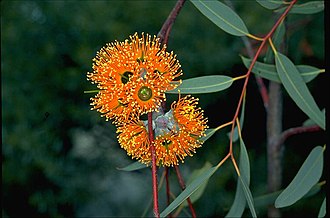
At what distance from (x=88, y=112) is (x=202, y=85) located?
983 mm

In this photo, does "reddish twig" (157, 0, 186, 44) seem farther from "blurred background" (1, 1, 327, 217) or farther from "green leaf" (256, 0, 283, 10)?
"blurred background" (1, 1, 327, 217)

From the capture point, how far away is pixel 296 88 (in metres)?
0.73

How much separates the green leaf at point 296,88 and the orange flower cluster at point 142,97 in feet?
0.54

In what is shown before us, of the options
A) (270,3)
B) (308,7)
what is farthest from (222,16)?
(308,7)

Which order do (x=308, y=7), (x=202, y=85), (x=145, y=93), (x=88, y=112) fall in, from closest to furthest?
(x=145, y=93) → (x=202, y=85) → (x=308, y=7) → (x=88, y=112)

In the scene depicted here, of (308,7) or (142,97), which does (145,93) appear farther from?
(308,7)

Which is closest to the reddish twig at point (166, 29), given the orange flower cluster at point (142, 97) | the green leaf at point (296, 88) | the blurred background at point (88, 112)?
the orange flower cluster at point (142, 97)

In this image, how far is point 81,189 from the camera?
1.59 m

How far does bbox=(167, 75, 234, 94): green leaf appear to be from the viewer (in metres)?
0.65

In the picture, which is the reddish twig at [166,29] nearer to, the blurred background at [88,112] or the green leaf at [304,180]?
the green leaf at [304,180]

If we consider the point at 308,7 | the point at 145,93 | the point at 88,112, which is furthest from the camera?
the point at 88,112

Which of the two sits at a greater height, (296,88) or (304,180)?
(296,88)

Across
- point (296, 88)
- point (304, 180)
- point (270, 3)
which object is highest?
point (270, 3)

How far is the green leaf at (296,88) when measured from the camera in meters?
0.73
